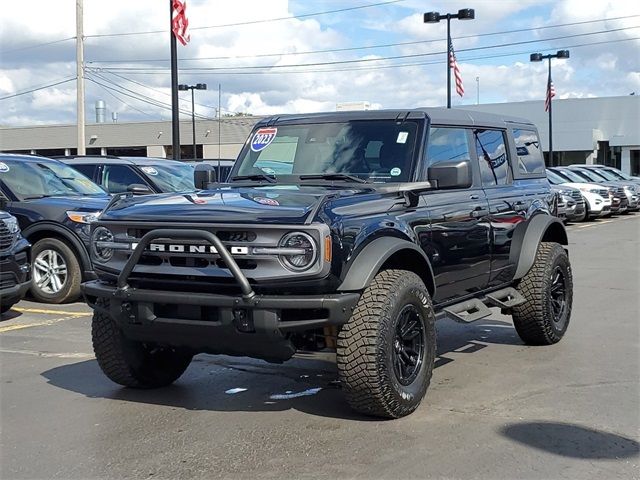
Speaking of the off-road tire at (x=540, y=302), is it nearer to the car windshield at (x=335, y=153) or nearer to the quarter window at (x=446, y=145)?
the quarter window at (x=446, y=145)

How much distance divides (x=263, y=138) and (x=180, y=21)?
47.2ft

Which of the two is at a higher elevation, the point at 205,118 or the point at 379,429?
the point at 205,118

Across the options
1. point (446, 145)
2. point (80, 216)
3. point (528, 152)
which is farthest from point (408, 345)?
point (80, 216)

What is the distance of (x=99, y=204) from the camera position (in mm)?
9500

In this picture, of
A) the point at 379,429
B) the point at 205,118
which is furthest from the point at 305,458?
the point at 205,118

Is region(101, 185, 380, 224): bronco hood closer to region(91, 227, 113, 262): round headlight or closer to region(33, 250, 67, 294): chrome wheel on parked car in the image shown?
region(91, 227, 113, 262): round headlight

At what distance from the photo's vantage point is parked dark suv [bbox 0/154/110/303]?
9.32 metres

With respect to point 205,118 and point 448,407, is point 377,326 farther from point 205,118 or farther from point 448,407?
point 205,118

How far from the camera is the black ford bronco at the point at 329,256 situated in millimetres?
4512

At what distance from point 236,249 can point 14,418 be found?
196 cm

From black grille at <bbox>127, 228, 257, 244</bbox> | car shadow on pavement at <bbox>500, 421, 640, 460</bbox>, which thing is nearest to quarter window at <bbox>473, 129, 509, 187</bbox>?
car shadow on pavement at <bbox>500, 421, 640, 460</bbox>

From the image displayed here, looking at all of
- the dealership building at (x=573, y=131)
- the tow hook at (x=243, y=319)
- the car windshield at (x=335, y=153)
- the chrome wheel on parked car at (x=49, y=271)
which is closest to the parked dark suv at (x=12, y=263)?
the chrome wheel on parked car at (x=49, y=271)

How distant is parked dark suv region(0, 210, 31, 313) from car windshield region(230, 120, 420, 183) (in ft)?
10.0

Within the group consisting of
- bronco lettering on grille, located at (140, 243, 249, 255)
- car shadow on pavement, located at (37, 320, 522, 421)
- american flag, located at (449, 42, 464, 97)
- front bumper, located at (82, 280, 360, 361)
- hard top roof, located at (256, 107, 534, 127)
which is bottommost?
car shadow on pavement, located at (37, 320, 522, 421)
